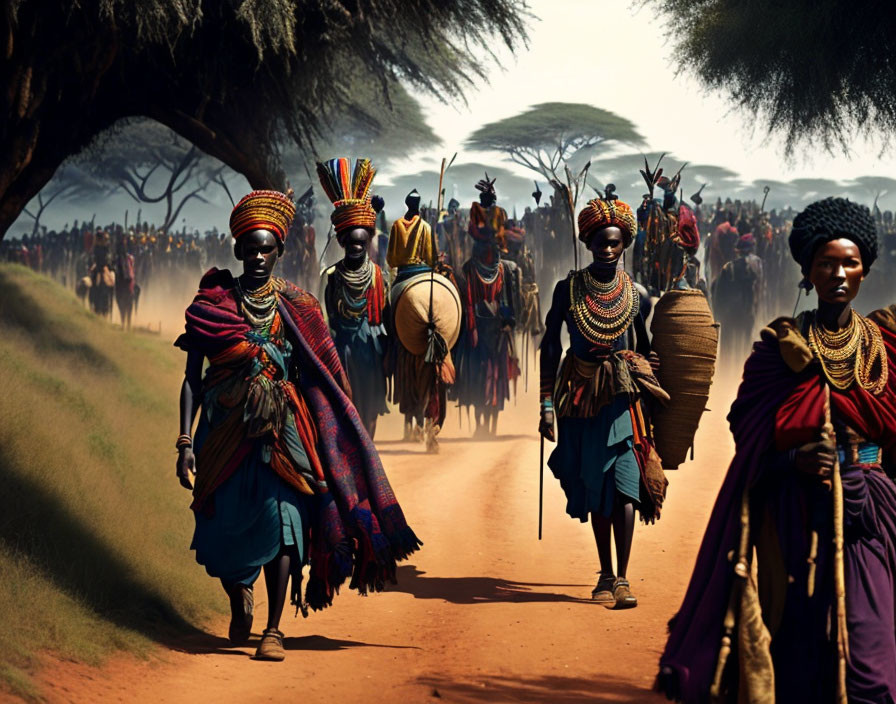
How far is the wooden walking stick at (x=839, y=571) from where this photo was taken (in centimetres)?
443

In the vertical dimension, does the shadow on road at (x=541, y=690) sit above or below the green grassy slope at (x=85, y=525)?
below

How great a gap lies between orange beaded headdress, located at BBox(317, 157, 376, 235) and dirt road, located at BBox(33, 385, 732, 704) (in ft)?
6.92

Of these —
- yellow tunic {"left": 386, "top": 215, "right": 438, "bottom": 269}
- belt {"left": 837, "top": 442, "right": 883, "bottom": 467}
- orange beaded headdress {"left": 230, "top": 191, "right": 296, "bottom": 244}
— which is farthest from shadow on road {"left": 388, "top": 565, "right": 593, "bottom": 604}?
yellow tunic {"left": 386, "top": 215, "right": 438, "bottom": 269}

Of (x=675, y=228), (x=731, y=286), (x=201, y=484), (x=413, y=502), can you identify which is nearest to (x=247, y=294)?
(x=201, y=484)

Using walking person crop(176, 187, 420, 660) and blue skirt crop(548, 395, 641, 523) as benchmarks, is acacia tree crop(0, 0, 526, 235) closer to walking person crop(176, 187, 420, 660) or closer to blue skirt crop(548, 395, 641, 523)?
walking person crop(176, 187, 420, 660)

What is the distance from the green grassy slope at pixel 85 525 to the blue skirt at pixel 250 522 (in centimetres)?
54

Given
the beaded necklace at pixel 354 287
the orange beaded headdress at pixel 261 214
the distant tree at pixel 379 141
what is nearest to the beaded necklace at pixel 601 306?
the orange beaded headdress at pixel 261 214

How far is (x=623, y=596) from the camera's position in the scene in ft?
25.0

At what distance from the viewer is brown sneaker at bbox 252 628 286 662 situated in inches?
255

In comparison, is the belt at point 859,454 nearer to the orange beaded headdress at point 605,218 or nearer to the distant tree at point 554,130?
the orange beaded headdress at point 605,218

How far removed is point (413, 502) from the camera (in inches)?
426

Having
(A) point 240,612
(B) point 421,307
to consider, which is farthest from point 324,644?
(B) point 421,307

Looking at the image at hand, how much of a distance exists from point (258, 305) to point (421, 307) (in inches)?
169

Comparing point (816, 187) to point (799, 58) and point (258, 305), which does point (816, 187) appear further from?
point (258, 305)
